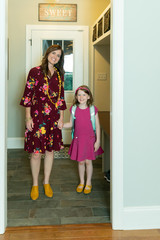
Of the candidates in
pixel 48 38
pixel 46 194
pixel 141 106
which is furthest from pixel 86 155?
pixel 48 38

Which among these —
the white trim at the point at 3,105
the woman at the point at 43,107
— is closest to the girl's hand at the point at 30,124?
Result: the woman at the point at 43,107

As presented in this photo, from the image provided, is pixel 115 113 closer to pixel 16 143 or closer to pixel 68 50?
pixel 68 50

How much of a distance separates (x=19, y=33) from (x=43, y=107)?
249cm

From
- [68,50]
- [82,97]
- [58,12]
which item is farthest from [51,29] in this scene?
[82,97]

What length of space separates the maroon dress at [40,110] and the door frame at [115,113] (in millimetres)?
→ 585

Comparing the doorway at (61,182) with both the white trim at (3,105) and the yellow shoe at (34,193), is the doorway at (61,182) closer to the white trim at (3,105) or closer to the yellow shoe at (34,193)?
the yellow shoe at (34,193)

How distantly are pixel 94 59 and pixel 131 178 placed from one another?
2.83 metres

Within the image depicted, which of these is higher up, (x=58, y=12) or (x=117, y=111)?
(x=58, y=12)

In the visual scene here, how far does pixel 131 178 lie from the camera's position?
7.22 ft

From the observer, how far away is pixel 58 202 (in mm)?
2650

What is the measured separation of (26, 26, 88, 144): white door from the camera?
15.5 ft

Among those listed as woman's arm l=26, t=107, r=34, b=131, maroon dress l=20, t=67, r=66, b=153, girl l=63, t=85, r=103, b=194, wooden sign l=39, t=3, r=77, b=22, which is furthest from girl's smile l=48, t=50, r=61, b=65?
wooden sign l=39, t=3, r=77, b=22

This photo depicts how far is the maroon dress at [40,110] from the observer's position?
2.68m

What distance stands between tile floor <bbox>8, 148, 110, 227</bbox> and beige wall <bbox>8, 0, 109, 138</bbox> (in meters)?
1.34
